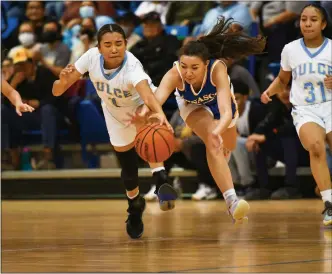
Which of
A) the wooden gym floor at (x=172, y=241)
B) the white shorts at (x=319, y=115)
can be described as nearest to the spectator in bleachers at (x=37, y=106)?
the wooden gym floor at (x=172, y=241)

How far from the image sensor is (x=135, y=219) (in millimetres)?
6711

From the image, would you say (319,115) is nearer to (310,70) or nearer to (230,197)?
(310,70)

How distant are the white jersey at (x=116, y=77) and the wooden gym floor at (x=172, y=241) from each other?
1.07 meters

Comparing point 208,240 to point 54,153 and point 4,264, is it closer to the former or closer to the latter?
point 4,264

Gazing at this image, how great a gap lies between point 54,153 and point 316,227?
6.13m

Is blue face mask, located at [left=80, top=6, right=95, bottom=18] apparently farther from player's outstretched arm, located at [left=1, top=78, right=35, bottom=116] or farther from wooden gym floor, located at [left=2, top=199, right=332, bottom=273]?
player's outstretched arm, located at [left=1, top=78, right=35, bottom=116]

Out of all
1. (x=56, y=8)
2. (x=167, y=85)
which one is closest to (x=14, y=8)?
(x=56, y=8)

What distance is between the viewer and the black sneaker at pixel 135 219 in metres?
6.60

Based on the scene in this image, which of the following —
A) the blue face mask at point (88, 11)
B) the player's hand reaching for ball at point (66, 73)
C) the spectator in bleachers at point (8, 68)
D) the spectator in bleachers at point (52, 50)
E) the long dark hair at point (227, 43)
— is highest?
the blue face mask at point (88, 11)

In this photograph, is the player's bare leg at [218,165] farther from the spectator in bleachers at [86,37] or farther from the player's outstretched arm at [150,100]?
the spectator in bleachers at [86,37]

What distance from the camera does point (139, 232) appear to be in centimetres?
660

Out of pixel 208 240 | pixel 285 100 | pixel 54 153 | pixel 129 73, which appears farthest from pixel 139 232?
pixel 54 153

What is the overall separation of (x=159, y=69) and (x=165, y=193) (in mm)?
5262

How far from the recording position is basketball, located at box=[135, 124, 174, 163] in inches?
243
